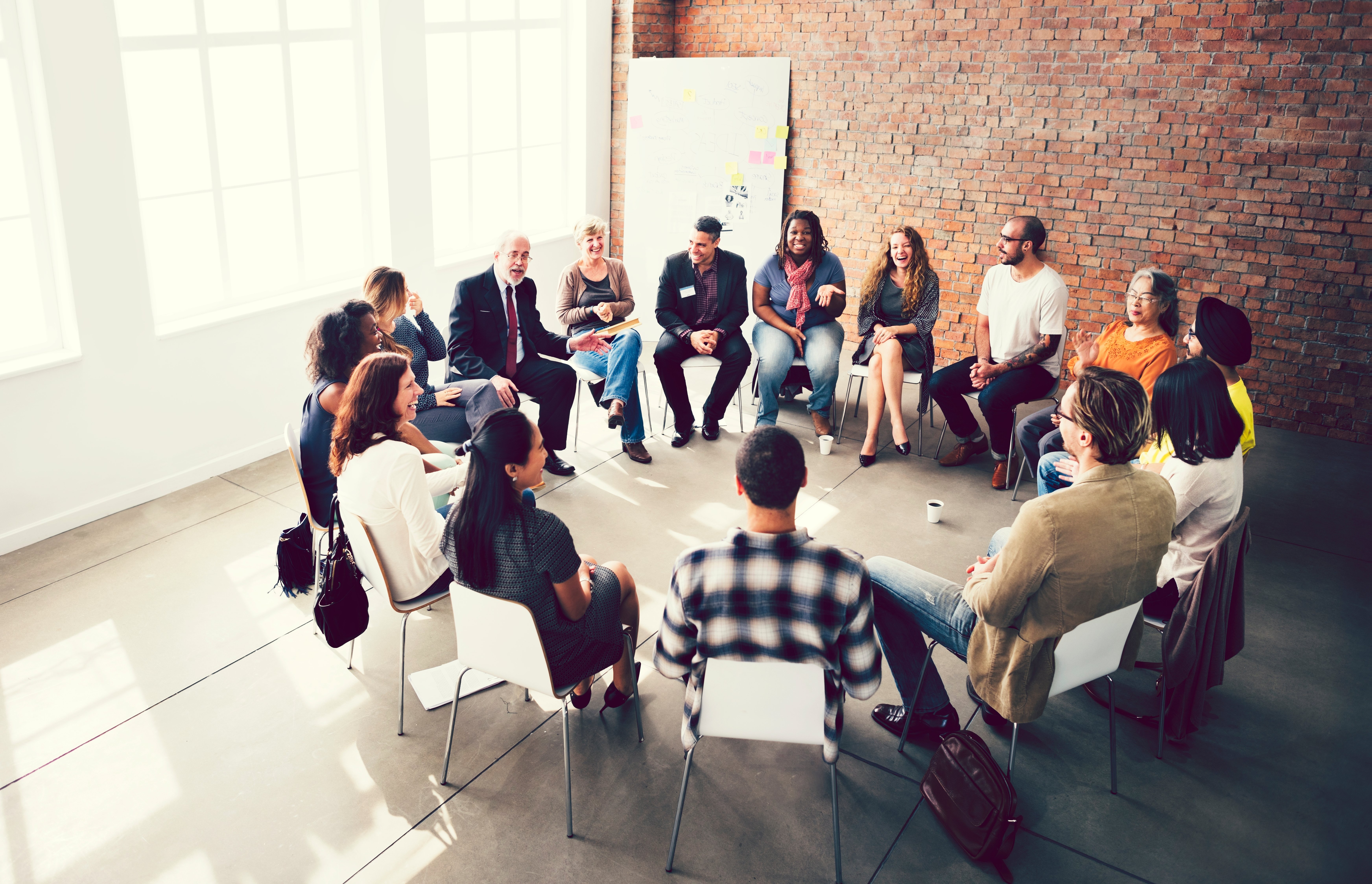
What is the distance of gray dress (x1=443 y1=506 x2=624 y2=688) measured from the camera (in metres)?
2.65

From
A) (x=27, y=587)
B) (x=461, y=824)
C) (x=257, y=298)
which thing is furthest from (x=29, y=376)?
(x=461, y=824)

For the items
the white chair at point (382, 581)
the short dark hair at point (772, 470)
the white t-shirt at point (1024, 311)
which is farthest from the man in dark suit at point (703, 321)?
the short dark hair at point (772, 470)

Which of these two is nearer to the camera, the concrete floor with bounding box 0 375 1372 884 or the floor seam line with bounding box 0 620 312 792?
the concrete floor with bounding box 0 375 1372 884

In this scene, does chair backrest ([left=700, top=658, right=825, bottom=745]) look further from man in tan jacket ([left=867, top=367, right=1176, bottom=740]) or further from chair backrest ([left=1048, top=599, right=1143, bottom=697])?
chair backrest ([left=1048, top=599, right=1143, bottom=697])

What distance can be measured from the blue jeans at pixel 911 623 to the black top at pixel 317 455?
2.12 m

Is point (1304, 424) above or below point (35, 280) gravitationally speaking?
below

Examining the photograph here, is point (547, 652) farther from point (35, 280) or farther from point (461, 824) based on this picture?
point (35, 280)

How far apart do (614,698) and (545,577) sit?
2.84 ft

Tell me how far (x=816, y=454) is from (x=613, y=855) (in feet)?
11.0

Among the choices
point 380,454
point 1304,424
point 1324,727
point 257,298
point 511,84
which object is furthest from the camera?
point 511,84

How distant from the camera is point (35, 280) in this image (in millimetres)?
4473

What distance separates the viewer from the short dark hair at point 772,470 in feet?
7.73

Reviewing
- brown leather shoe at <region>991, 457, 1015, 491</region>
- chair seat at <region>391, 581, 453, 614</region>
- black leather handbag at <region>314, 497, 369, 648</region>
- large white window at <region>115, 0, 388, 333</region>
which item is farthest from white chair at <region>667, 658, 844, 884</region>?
large white window at <region>115, 0, 388, 333</region>

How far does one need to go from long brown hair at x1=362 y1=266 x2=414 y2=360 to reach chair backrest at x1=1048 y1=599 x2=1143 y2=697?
3.15 meters
